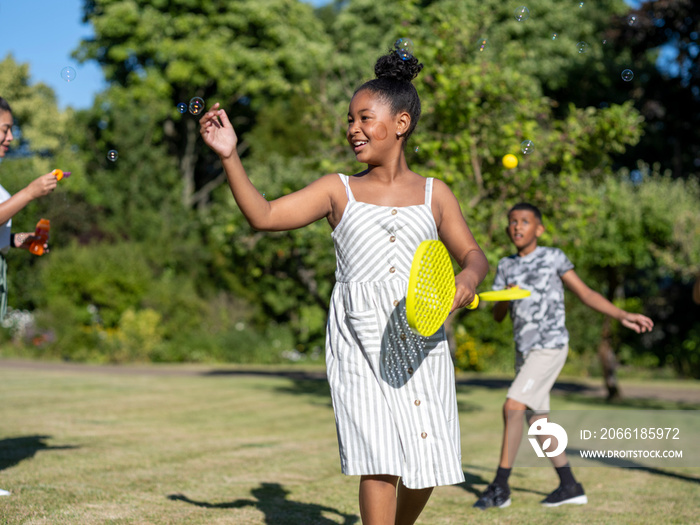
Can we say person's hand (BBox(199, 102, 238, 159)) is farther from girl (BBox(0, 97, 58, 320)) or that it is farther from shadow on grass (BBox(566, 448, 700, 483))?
shadow on grass (BBox(566, 448, 700, 483))

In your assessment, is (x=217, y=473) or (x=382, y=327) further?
(x=217, y=473)

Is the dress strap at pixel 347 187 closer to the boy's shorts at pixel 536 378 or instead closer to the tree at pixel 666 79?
the boy's shorts at pixel 536 378

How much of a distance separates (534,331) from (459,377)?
1409cm

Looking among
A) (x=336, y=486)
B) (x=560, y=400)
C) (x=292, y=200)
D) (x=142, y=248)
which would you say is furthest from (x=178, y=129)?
(x=292, y=200)

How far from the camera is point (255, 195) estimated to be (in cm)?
287

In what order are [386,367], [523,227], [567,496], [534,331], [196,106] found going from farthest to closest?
[523,227]
[534,331]
[567,496]
[196,106]
[386,367]

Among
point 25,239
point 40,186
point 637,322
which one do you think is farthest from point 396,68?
point 25,239

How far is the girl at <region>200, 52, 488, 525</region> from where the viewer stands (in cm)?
301

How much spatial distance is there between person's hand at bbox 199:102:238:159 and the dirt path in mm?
14297

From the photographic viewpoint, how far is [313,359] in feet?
72.5

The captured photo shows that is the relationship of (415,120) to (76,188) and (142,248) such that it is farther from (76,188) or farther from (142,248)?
(76,188)

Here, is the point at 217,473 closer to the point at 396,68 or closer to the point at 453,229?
the point at 453,229

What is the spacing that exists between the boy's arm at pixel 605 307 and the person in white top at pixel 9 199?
11.4 feet

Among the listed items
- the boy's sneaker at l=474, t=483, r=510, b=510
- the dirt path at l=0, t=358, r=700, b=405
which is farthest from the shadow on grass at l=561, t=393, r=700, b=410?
the boy's sneaker at l=474, t=483, r=510, b=510
